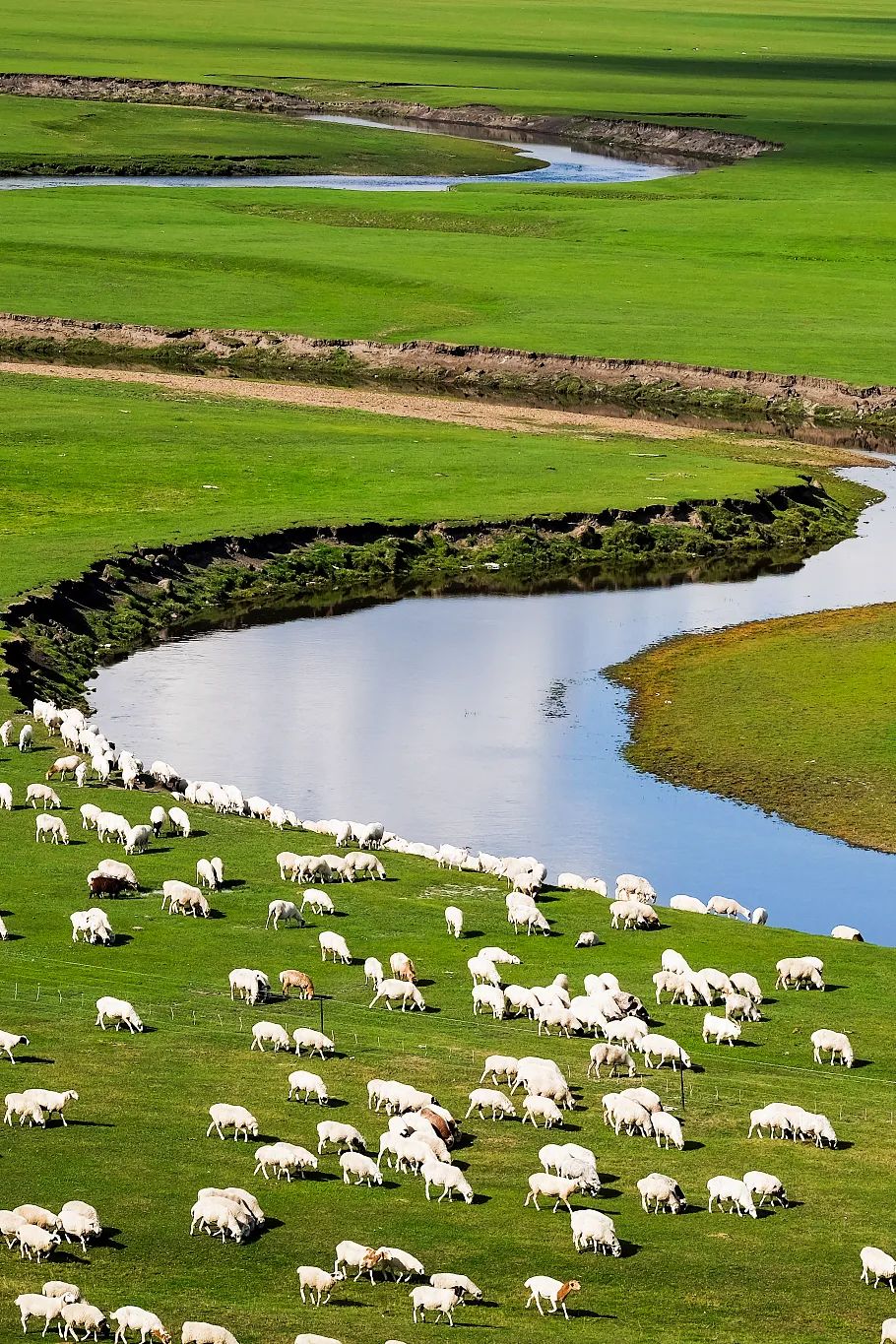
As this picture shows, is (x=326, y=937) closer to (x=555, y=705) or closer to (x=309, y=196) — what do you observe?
(x=555, y=705)

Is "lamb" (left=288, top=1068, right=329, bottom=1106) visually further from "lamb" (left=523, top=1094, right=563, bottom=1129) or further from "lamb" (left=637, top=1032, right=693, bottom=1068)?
"lamb" (left=637, top=1032, right=693, bottom=1068)

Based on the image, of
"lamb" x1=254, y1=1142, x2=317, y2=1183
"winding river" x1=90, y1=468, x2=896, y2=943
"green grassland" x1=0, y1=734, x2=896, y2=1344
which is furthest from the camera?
"winding river" x1=90, y1=468, x2=896, y2=943

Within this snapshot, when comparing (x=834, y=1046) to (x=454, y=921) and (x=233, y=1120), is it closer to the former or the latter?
(x=454, y=921)

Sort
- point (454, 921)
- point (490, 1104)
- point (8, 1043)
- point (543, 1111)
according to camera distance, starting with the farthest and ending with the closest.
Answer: point (454, 921)
point (8, 1043)
point (490, 1104)
point (543, 1111)

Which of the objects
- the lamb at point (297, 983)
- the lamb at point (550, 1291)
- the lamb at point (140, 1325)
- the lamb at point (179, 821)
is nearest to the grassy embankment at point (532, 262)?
the lamb at point (179, 821)

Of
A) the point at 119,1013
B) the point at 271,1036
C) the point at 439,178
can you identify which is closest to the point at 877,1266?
the point at 271,1036

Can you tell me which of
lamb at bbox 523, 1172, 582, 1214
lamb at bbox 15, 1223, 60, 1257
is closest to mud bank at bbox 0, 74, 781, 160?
lamb at bbox 523, 1172, 582, 1214

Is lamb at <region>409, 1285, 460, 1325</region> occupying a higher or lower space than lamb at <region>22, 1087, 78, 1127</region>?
higher
